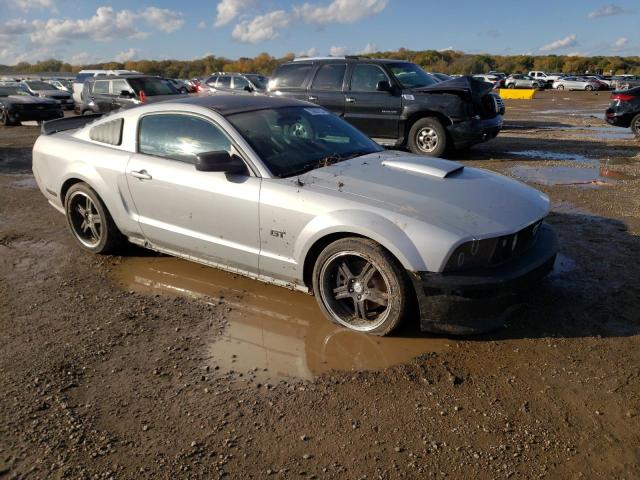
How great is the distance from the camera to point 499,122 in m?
10.4

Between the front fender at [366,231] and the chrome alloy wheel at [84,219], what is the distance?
2.43 metres

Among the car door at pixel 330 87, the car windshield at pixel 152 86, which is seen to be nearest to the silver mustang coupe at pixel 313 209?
the car door at pixel 330 87

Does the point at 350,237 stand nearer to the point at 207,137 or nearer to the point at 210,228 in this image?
the point at 210,228

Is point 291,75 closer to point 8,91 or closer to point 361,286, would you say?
point 361,286

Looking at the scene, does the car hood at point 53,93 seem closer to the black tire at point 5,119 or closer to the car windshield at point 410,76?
the black tire at point 5,119

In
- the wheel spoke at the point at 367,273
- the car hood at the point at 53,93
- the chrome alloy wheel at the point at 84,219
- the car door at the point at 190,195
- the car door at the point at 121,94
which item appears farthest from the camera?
the car hood at the point at 53,93

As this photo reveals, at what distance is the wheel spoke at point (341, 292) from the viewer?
12.0 ft

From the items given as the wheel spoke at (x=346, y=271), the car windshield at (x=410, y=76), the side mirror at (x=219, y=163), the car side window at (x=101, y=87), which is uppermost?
the car windshield at (x=410, y=76)

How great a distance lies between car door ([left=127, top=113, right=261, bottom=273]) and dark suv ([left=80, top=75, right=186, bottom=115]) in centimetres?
1053

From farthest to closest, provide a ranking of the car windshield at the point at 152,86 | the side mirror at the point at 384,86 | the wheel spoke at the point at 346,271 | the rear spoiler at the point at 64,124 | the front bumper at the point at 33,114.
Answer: the front bumper at the point at 33,114 < the car windshield at the point at 152,86 < the side mirror at the point at 384,86 < the rear spoiler at the point at 64,124 < the wheel spoke at the point at 346,271

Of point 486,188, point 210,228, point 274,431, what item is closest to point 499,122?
point 486,188

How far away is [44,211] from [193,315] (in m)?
4.08

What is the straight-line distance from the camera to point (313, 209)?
3.64 m

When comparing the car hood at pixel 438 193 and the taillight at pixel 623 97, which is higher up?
the taillight at pixel 623 97
